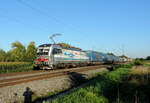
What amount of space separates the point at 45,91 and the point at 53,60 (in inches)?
351

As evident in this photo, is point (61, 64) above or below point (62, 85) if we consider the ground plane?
above

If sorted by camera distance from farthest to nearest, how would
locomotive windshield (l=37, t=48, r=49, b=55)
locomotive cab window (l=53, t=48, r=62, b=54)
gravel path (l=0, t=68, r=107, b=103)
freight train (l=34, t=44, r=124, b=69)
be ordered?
locomotive cab window (l=53, t=48, r=62, b=54), locomotive windshield (l=37, t=48, r=49, b=55), freight train (l=34, t=44, r=124, b=69), gravel path (l=0, t=68, r=107, b=103)

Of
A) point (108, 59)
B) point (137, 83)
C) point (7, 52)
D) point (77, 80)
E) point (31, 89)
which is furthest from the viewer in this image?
point (7, 52)

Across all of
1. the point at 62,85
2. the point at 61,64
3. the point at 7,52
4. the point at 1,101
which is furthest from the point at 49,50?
the point at 7,52

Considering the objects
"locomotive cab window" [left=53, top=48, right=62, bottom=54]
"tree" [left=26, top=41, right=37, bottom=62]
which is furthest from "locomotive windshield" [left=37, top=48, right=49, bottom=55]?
"tree" [left=26, top=41, right=37, bottom=62]

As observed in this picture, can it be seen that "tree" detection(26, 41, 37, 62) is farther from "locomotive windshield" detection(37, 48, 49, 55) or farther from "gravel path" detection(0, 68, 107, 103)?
"gravel path" detection(0, 68, 107, 103)

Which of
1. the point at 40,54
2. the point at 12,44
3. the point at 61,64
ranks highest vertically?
the point at 12,44

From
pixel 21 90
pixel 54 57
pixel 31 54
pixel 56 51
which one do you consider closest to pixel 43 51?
pixel 54 57

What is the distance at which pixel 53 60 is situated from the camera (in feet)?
54.9

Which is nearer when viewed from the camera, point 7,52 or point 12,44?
point 12,44

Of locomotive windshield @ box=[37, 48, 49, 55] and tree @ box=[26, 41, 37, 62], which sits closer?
locomotive windshield @ box=[37, 48, 49, 55]

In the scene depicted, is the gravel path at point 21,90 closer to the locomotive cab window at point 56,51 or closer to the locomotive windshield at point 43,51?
the locomotive windshield at point 43,51

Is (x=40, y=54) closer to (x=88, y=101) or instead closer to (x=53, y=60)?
(x=53, y=60)

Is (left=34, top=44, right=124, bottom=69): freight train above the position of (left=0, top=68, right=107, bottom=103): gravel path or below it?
above
